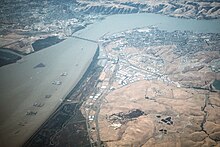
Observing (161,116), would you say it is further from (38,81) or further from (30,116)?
(38,81)

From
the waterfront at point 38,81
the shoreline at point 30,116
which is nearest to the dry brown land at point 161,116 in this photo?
the shoreline at point 30,116

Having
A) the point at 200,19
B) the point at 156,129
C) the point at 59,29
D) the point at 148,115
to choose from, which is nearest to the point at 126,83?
the point at 148,115

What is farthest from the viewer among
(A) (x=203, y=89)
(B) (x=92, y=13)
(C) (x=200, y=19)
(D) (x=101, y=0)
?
(D) (x=101, y=0)

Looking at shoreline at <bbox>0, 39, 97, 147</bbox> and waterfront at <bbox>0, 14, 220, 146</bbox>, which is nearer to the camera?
shoreline at <bbox>0, 39, 97, 147</bbox>

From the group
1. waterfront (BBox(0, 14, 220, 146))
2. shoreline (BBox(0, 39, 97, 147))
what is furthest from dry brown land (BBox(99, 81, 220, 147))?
waterfront (BBox(0, 14, 220, 146))

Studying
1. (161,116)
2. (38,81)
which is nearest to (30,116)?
(38,81)

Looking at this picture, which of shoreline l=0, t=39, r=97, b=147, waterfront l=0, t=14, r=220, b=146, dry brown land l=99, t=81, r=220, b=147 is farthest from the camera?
waterfront l=0, t=14, r=220, b=146

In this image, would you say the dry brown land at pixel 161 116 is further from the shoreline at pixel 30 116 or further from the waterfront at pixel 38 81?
the waterfront at pixel 38 81

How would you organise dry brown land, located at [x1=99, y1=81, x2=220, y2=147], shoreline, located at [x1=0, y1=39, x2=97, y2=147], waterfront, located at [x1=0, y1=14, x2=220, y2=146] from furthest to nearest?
1. waterfront, located at [x1=0, y1=14, x2=220, y2=146]
2. shoreline, located at [x1=0, y1=39, x2=97, y2=147]
3. dry brown land, located at [x1=99, y1=81, x2=220, y2=147]

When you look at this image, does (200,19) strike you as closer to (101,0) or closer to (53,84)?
(101,0)

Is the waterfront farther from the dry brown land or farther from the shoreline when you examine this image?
the dry brown land

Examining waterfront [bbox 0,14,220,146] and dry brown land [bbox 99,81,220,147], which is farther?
waterfront [bbox 0,14,220,146]
